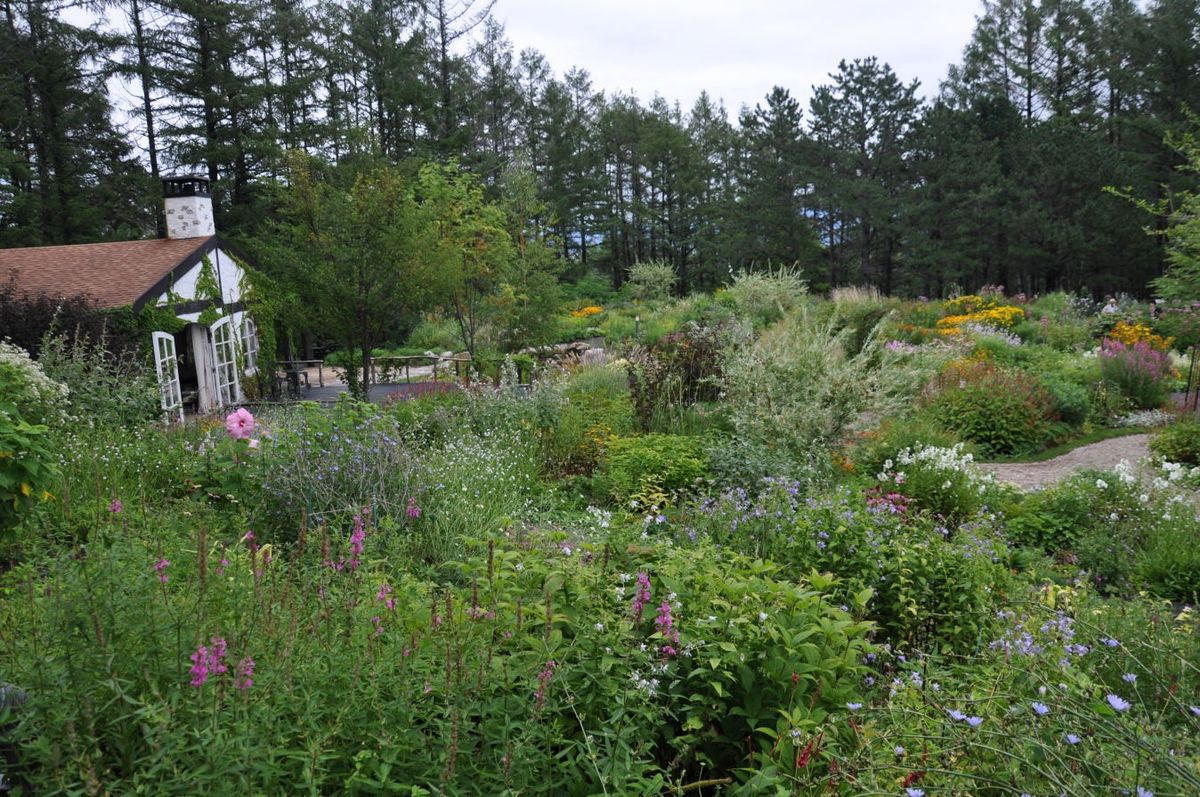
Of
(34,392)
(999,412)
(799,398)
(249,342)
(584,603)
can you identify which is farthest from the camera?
(249,342)

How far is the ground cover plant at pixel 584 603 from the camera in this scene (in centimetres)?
199

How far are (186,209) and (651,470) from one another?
13.0 metres

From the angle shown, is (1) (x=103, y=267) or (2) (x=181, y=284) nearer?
(2) (x=181, y=284)

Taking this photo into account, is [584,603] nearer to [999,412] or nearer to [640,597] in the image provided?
[640,597]

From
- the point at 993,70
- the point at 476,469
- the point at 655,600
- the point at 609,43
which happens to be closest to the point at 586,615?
the point at 655,600

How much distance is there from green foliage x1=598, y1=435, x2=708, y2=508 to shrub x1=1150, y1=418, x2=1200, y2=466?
4.73 m

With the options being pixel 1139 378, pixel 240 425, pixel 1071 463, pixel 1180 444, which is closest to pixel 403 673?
pixel 240 425

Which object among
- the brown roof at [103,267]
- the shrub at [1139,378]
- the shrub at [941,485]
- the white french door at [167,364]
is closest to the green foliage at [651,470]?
the shrub at [941,485]

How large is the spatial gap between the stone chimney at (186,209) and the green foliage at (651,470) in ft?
39.8

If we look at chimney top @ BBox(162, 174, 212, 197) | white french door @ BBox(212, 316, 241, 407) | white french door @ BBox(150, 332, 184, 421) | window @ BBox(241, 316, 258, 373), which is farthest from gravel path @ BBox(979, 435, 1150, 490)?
chimney top @ BBox(162, 174, 212, 197)

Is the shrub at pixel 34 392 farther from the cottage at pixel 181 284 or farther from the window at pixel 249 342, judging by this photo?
the window at pixel 249 342

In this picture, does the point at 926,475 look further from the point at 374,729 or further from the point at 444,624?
the point at 374,729

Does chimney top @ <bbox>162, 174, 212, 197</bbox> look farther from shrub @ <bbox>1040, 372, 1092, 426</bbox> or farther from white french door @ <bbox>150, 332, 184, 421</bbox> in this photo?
shrub @ <bbox>1040, 372, 1092, 426</bbox>

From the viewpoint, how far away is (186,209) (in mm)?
15508
